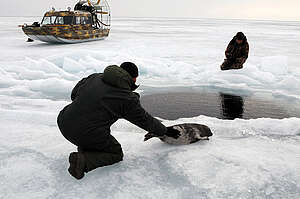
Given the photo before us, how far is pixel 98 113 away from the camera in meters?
2.21

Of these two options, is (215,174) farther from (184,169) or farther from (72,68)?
(72,68)

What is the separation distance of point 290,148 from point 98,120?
2.15 metres

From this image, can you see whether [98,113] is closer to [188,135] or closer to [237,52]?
[188,135]

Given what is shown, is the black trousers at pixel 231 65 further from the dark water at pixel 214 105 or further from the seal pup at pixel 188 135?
the seal pup at pixel 188 135

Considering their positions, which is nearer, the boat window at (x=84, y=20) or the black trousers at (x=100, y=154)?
the black trousers at (x=100, y=154)

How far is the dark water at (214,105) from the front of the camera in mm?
4695

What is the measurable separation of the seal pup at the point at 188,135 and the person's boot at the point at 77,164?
36.1 inches

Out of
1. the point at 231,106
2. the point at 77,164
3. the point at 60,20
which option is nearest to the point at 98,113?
the point at 77,164

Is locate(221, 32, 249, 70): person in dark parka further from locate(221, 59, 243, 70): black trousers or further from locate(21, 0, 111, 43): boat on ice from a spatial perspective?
locate(21, 0, 111, 43): boat on ice

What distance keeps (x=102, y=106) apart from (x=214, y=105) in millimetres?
3422

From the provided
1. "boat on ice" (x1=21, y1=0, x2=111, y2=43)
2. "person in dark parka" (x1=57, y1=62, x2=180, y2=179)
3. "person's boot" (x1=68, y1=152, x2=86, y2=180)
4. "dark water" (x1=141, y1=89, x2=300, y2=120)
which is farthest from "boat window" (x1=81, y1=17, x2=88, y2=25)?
"person's boot" (x1=68, y1=152, x2=86, y2=180)

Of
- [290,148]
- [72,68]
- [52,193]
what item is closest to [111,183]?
[52,193]

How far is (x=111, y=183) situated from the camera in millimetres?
2260

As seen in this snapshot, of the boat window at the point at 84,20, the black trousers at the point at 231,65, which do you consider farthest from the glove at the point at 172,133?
the boat window at the point at 84,20
